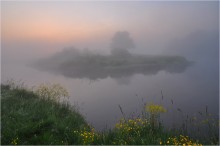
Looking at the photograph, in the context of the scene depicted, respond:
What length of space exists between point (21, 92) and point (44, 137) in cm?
738

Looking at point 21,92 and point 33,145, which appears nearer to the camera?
point 33,145

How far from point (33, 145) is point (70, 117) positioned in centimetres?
375

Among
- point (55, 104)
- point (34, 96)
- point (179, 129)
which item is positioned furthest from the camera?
point (34, 96)

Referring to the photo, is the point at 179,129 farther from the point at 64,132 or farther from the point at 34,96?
the point at 34,96

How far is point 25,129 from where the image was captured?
8.84m

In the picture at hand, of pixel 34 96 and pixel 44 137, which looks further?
pixel 34 96

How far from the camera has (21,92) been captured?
1527 cm

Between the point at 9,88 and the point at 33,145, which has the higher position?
the point at 9,88

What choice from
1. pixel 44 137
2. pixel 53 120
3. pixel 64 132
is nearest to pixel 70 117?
pixel 53 120

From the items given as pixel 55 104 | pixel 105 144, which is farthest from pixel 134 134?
pixel 55 104

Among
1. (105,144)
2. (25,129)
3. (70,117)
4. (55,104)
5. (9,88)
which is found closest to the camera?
(105,144)

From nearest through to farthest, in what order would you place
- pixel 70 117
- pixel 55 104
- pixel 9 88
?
pixel 70 117 < pixel 55 104 < pixel 9 88

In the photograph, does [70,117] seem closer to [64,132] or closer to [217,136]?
[64,132]

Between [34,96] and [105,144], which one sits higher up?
[34,96]
